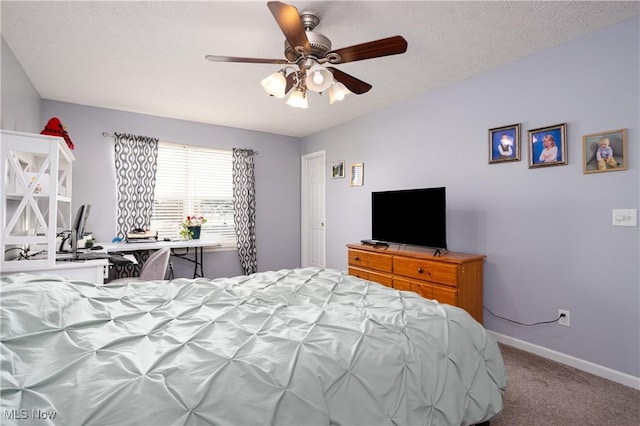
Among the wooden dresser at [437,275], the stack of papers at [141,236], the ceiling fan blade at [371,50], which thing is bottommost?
the wooden dresser at [437,275]

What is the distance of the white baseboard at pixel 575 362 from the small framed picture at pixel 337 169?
9.53 feet

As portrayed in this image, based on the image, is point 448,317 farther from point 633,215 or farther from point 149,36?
point 149,36

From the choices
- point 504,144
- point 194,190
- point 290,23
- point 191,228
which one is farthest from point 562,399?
point 194,190

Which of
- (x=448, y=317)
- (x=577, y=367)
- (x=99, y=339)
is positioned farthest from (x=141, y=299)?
(x=577, y=367)

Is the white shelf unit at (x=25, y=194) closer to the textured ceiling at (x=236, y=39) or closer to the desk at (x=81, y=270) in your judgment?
the desk at (x=81, y=270)

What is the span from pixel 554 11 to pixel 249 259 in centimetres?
461

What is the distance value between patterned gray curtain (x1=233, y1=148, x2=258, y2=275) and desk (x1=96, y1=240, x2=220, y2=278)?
2.05ft

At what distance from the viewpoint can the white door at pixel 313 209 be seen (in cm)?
550

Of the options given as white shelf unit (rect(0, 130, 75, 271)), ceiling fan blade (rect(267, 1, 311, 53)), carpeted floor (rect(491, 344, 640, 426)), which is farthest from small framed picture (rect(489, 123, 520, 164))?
white shelf unit (rect(0, 130, 75, 271))

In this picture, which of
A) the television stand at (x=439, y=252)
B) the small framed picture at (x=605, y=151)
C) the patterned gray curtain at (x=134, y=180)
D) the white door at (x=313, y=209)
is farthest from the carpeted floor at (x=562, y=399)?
the patterned gray curtain at (x=134, y=180)

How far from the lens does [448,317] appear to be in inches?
66.7

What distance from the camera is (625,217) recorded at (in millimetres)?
2352

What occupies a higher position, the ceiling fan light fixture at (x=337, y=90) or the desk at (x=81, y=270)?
the ceiling fan light fixture at (x=337, y=90)

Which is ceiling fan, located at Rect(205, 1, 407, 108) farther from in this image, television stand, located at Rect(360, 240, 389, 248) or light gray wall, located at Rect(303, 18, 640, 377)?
television stand, located at Rect(360, 240, 389, 248)
